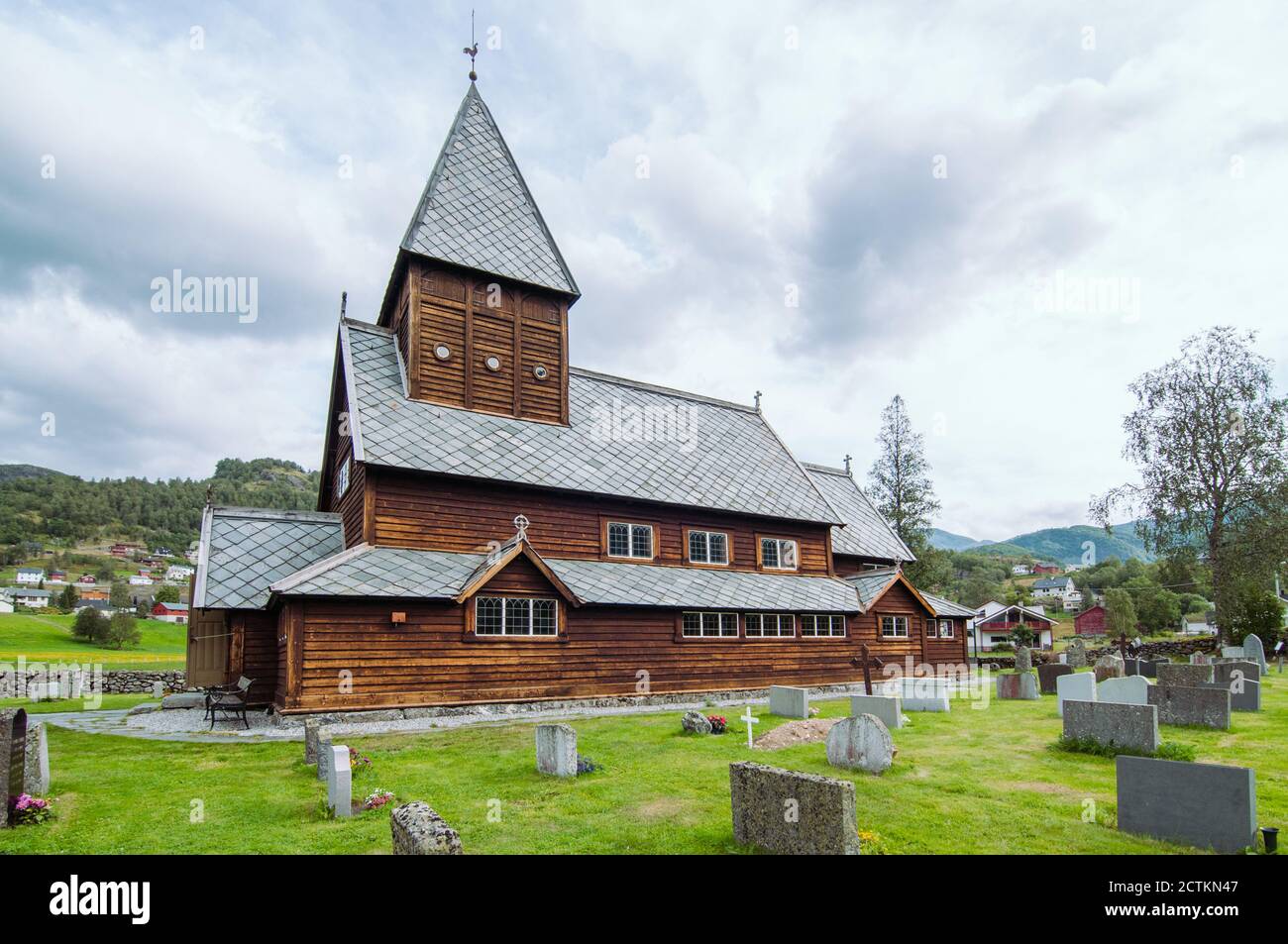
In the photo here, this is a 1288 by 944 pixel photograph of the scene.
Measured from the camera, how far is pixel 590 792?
9.86 metres

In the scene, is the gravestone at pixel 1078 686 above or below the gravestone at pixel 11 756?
below

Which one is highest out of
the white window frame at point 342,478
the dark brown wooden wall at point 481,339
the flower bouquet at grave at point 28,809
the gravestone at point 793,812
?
the dark brown wooden wall at point 481,339

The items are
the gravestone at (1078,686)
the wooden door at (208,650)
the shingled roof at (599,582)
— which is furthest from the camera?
the wooden door at (208,650)

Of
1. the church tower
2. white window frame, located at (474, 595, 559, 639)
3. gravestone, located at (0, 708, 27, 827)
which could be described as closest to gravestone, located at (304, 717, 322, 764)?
gravestone, located at (0, 708, 27, 827)

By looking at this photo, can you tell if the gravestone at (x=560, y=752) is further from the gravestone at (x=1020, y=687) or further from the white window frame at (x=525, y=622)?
the gravestone at (x=1020, y=687)

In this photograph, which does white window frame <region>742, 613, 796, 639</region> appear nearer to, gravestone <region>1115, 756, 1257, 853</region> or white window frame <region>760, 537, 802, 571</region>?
white window frame <region>760, 537, 802, 571</region>

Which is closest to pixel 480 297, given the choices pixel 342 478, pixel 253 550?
pixel 342 478

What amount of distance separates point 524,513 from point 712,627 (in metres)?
7.25

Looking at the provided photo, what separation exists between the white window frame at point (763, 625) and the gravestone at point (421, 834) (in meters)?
18.5

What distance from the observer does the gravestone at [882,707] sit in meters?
14.8

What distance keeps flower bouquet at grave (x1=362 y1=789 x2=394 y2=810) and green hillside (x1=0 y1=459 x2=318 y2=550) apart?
5685 inches

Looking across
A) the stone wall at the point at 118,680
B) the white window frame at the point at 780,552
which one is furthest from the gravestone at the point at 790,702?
the stone wall at the point at 118,680

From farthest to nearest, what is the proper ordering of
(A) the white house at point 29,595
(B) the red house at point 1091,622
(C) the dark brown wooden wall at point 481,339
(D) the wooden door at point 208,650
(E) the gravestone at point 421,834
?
1. (A) the white house at point 29,595
2. (B) the red house at point 1091,622
3. (C) the dark brown wooden wall at point 481,339
4. (D) the wooden door at point 208,650
5. (E) the gravestone at point 421,834

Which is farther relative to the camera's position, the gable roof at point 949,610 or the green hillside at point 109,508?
the green hillside at point 109,508
